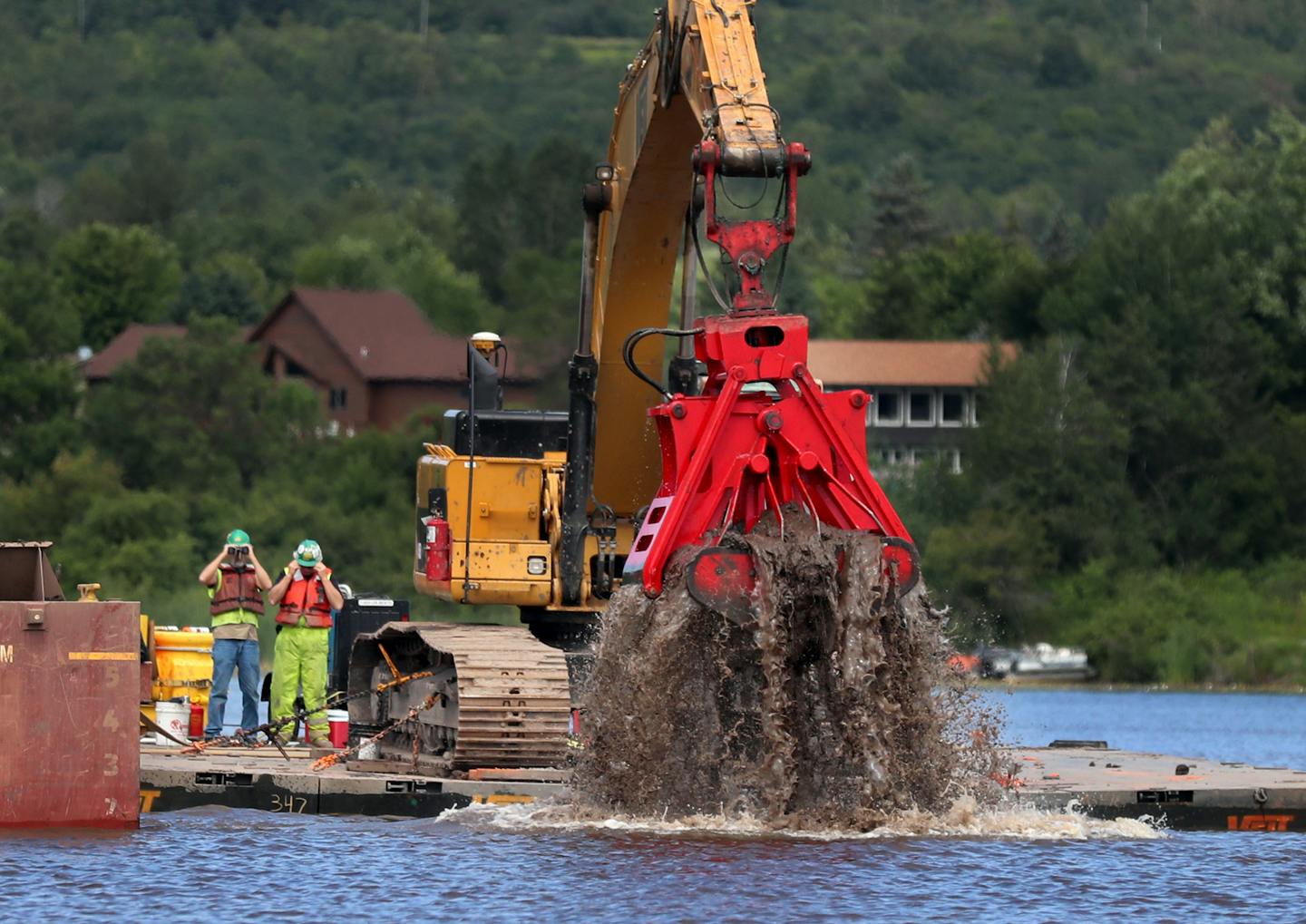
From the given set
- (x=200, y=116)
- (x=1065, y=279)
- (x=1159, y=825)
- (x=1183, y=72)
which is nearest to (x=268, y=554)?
(x=1065, y=279)

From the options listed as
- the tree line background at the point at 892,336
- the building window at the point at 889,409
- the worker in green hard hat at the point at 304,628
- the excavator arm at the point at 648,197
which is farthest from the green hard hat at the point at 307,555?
the building window at the point at 889,409

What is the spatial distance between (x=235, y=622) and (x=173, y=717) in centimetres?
115

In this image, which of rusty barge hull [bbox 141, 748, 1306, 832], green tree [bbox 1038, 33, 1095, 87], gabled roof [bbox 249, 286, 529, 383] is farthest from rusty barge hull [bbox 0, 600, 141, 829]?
green tree [bbox 1038, 33, 1095, 87]

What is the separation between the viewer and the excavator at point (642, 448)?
688 inches

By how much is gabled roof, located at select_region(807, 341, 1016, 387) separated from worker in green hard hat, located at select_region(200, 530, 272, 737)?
5194 centimetres

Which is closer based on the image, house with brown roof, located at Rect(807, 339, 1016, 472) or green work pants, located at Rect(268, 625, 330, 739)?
green work pants, located at Rect(268, 625, 330, 739)

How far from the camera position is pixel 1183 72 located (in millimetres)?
181375

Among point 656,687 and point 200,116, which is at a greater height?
point 200,116

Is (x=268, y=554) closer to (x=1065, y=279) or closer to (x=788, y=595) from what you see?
(x=1065, y=279)

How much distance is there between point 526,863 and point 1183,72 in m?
169

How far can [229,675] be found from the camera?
24.0 m

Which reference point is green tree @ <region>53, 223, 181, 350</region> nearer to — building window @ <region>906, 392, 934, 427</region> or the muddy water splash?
building window @ <region>906, 392, 934, 427</region>

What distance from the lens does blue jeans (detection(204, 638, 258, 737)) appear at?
77.9ft

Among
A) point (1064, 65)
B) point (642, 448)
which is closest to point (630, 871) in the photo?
point (642, 448)
